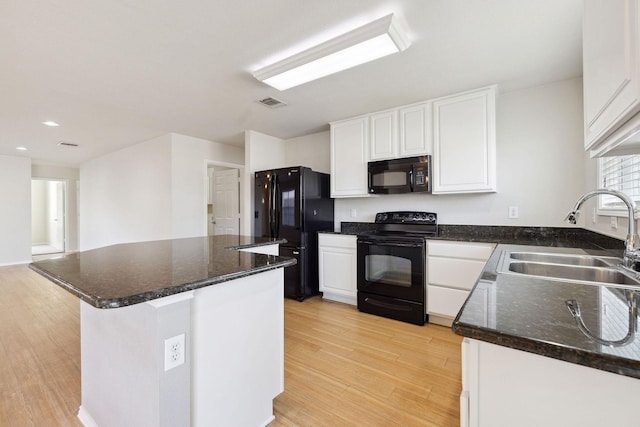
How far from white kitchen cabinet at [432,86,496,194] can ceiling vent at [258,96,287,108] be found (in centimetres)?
163

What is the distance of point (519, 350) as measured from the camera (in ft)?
2.02

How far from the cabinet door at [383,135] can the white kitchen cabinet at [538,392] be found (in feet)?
8.96

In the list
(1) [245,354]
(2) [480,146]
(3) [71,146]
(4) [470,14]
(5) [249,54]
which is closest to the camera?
(1) [245,354]

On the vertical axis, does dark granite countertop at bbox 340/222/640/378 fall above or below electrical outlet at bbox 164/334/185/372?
above

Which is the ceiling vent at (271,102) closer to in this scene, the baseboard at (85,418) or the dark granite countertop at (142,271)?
the dark granite countertop at (142,271)

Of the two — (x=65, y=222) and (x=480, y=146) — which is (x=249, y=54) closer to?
(x=480, y=146)

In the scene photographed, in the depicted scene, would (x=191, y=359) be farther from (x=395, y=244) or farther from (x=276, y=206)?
(x=276, y=206)

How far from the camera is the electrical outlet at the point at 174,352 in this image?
3.41ft

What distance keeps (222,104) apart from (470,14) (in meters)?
2.43

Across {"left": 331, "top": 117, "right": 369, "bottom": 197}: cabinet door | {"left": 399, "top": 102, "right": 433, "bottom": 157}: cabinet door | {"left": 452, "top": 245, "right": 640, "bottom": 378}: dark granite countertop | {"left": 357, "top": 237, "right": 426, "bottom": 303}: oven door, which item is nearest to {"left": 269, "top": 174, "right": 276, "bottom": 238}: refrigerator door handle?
{"left": 331, "top": 117, "right": 369, "bottom": 197}: cabinet door

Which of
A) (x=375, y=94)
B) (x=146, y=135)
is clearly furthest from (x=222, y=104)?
(x=146, y=135)

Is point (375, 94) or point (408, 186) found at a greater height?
point (375, 94)

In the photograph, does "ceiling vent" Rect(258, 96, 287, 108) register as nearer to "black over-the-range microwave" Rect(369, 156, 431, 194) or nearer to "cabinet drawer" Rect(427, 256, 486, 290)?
"black over-the-range microwave" Rect(369, 156, 431, 194)

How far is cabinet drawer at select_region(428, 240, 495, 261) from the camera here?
2.49 metres
